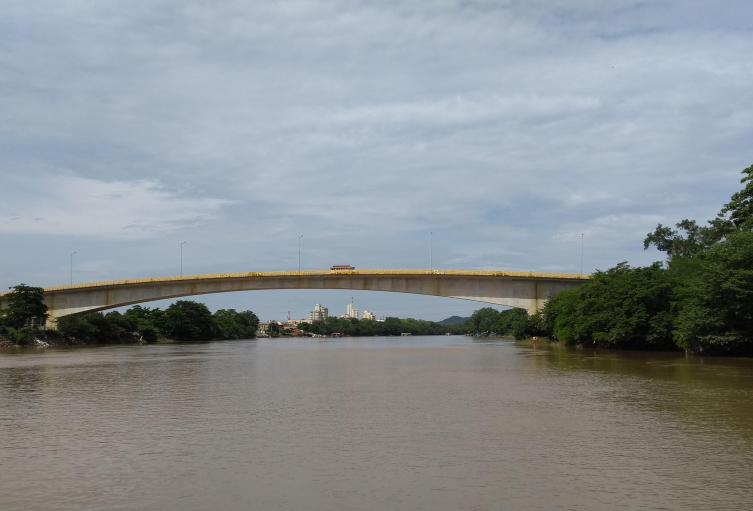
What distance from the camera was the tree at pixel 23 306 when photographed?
73.8 metres

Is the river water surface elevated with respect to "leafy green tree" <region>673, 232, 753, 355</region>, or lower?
lower

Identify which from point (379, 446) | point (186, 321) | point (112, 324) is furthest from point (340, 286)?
point (379, 446)

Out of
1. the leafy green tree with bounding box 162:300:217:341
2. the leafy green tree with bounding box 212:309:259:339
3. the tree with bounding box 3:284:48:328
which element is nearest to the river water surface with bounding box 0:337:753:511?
the tree with bounding box 3:284:48:328

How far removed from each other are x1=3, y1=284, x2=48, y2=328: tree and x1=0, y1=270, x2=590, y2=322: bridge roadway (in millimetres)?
4372

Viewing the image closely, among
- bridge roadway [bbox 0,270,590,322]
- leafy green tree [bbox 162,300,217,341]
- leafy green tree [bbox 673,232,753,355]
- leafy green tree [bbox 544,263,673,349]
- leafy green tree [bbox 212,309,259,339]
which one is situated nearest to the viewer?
leafy green tree [bbox 673,232,753,355]

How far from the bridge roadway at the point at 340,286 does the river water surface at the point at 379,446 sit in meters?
40.7

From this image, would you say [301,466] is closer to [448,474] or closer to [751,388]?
[448,474]

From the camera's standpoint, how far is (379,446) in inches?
594

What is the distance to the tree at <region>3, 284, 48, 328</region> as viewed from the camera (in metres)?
73.8

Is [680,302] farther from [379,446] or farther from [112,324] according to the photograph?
[112,324]

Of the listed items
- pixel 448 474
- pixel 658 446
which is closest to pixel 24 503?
pixel 448 474

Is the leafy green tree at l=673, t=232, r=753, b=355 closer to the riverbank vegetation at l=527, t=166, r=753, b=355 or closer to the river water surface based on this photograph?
the riverbank vegetation at l=527, t=166, r=753, b=355

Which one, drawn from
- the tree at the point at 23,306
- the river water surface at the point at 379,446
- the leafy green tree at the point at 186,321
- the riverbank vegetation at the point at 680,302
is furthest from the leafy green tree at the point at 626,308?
the leafy green tree at the point at 186,321

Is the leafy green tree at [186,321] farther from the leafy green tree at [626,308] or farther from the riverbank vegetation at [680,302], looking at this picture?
the leafy green tree at [626,308]
